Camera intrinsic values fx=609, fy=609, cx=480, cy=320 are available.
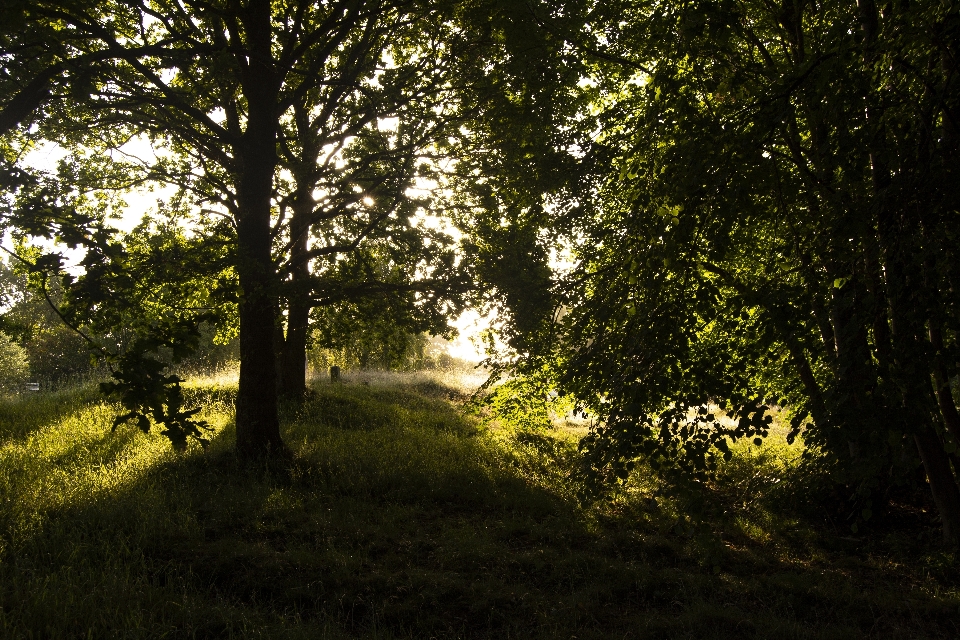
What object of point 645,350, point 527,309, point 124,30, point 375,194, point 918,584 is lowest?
point 918,584

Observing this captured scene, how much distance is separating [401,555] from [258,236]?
5502mm

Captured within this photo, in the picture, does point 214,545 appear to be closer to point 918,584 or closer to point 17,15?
point 17,15

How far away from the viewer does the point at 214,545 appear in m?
7.13

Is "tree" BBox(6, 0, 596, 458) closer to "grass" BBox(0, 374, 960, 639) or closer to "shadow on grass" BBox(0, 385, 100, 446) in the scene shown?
"grass" BBox(0, 374, 960, 639)

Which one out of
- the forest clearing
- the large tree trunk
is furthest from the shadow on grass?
the large tree trunk

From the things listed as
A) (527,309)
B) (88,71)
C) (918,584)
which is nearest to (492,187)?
(527,309)

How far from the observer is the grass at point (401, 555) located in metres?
5.73

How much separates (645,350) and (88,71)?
669 centimetres

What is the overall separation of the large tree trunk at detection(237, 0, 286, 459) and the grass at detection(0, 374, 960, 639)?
0.70 m

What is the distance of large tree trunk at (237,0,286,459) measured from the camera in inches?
386

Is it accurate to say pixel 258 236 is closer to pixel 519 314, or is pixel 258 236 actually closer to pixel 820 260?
pixel 519 314

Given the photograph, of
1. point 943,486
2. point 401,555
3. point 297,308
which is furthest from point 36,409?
point 943,486

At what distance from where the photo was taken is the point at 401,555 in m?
7.61

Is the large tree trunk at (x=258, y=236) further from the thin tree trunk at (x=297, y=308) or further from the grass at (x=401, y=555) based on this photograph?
the grass at (x=401, y=555)
